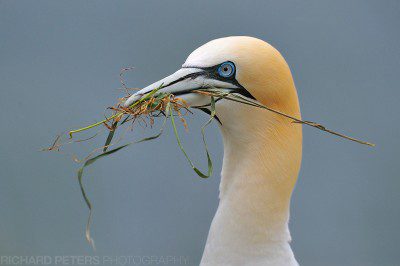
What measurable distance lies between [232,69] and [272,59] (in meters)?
0.15

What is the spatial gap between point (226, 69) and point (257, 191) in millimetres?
472

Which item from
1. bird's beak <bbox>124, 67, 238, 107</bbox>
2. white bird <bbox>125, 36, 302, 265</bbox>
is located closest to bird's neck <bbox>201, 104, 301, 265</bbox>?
white bird <bbox>125, 36, 302, 265</bbox>

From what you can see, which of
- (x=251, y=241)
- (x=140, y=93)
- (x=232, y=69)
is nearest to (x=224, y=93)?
(x=232, y=69)

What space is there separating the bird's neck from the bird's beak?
0.17 m

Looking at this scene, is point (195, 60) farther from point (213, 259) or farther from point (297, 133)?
point (213, 259)

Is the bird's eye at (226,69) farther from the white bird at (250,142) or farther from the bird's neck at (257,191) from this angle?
the bird's neck at (257,191)

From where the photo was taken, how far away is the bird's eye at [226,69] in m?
2.59

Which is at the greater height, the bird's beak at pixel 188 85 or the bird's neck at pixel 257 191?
the bird's beak at pixel 188 85

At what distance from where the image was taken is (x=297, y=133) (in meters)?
2.72

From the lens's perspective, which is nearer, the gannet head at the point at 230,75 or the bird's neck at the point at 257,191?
the gannet head at the point at 230,75

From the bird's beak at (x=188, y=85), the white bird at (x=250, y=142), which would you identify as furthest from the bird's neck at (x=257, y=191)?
the bird's beak at (x=188, y=85)

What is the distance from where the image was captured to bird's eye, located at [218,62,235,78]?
259 cm

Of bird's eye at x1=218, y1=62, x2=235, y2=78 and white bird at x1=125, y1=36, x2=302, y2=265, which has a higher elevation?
bird's eye at x1=218, y1=62, x2=235, y2=78

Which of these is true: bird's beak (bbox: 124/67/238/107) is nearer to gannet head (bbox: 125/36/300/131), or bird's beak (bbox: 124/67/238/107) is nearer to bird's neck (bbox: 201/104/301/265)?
gannet head (bbox: 125/36/300/131)
